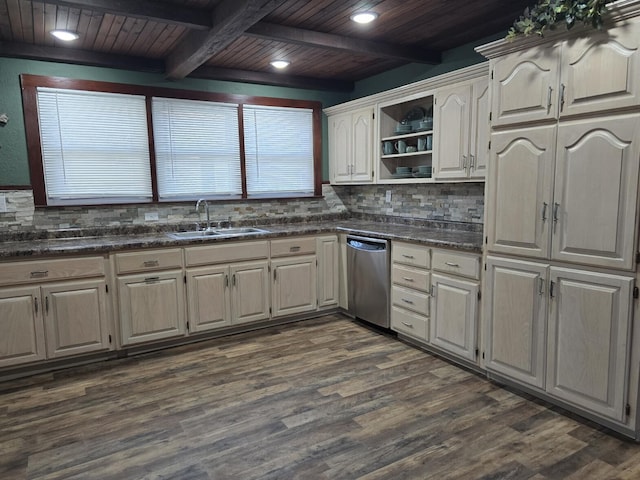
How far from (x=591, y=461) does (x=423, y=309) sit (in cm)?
147

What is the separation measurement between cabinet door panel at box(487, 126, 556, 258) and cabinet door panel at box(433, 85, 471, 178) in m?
0.66

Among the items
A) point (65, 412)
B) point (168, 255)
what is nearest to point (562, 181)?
point (168, 255)

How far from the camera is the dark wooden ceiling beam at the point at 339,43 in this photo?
9.78 ft

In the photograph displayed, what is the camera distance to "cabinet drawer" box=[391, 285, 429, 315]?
330 centimetres

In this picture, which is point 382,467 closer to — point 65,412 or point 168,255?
point 65,412

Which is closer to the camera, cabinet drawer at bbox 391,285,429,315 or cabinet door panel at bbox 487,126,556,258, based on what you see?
cabinet door panel at bbox 487,126,556,258

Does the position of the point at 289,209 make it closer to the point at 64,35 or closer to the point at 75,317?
the point at 75,317

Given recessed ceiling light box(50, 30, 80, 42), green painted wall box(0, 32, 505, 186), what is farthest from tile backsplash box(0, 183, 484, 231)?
recessed ceiling light box(50, 30, 80, 42)

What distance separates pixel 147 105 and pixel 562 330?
3.62m

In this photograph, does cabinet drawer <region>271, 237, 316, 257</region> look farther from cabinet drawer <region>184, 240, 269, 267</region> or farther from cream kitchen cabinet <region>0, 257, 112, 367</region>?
cream kitchen cabinet <region>0, 257, 112, 367</region>

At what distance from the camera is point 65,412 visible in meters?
2.54

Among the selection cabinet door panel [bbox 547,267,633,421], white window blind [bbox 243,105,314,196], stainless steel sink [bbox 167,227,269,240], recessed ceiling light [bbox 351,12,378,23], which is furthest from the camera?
white window blind [bbox 243,105,314,196]

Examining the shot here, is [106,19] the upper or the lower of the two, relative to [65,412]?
upper

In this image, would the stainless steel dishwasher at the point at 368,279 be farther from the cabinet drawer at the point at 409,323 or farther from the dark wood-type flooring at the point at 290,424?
the dark wood-type flooring at the point at 290,424
